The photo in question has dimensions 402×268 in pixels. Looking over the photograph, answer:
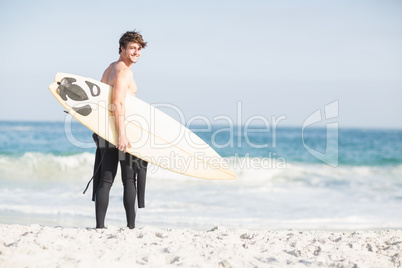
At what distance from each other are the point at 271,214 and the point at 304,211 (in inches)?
21.3

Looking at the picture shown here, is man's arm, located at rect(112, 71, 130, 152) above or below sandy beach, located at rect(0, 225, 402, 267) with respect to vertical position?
above

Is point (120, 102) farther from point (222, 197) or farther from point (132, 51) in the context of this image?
point (222, 197)

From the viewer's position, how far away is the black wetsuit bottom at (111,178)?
9.82 ft

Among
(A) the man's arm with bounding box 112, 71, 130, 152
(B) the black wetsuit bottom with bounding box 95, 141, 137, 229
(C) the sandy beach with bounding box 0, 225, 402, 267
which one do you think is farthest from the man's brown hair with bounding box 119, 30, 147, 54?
(C) the sandy beach with bounding box 0, 225, 402, 267

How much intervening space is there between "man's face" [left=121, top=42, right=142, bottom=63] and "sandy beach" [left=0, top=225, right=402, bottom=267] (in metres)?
1.22

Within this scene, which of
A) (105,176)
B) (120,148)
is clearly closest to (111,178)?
(105,176)

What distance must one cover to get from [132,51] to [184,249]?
1.41 meters

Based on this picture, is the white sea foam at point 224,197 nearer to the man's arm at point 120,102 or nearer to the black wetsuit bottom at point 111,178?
the black wetsuit bottom at point 111,178

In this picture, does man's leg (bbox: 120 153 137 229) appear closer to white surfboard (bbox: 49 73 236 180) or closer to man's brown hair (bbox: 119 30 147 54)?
white surfboard (bbox: 49 73 236 180)

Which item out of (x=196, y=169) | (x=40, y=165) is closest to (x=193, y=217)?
(x=196, y=169)

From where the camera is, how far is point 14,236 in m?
2.78

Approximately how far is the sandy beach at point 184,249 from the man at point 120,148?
0.22 metres

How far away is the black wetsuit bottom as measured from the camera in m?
2.99

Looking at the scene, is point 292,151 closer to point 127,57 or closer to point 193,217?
point 193,217
